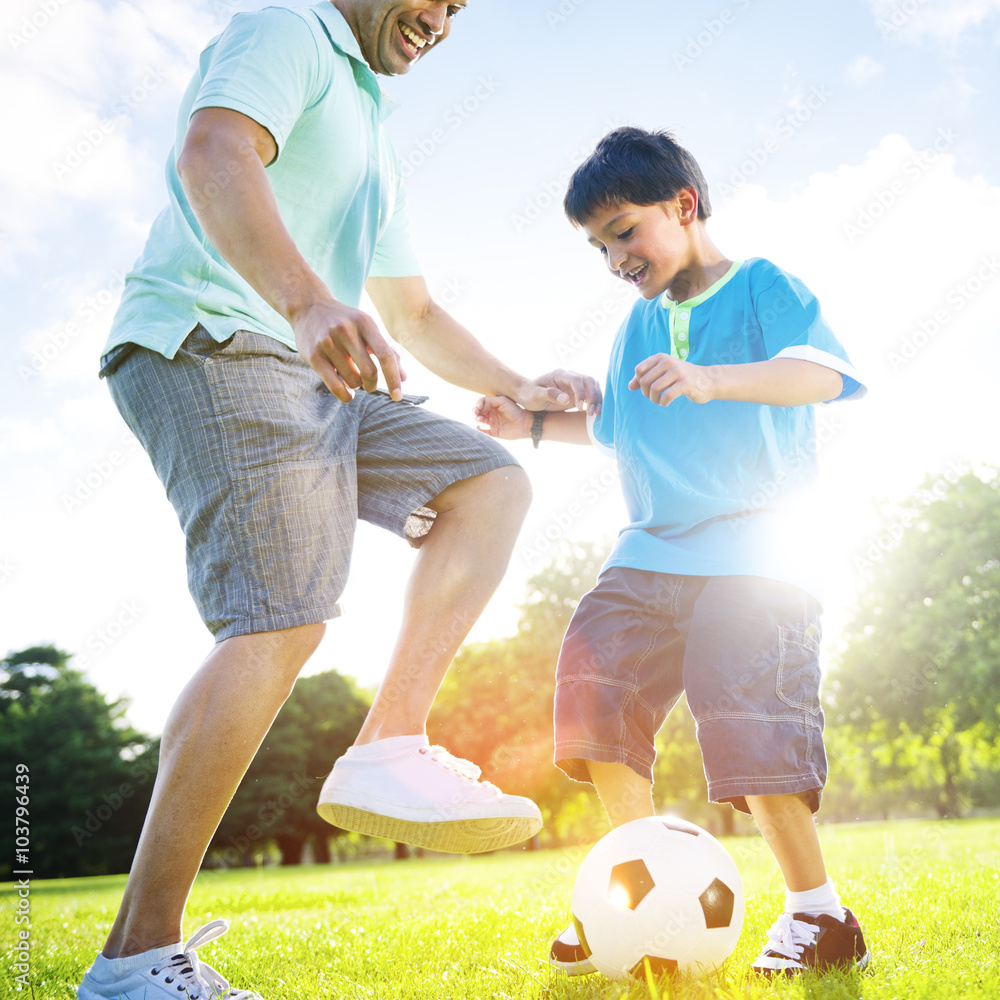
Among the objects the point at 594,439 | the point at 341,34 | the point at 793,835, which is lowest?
the point at 793,835

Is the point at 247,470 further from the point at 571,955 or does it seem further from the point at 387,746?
the point at 571,955

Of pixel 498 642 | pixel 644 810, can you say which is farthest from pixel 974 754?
pixel 644 810

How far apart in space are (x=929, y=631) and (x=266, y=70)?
22.5m

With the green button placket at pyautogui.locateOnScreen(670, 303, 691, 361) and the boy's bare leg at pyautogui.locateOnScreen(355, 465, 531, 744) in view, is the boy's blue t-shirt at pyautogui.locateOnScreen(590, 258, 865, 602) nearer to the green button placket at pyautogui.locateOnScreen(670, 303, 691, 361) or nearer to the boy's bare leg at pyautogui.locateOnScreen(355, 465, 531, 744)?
the green button placket at pyautogui.locateOnScreen(670, 303, 691, 361)

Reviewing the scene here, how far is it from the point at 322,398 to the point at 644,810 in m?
1.82

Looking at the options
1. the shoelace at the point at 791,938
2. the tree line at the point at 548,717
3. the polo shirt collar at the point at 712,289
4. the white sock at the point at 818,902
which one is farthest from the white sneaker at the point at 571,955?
the tree line at the point at 548,717

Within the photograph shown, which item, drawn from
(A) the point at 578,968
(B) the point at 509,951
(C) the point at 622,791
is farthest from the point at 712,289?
(B) the point at 509,951

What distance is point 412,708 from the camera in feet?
8.03

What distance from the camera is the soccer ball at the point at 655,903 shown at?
7.81ft

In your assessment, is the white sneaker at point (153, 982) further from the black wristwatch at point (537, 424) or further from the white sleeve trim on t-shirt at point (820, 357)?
the white sleeve trim on t-shirt at point (820, 357)

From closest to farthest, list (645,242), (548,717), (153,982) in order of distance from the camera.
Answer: (153,982)
(645,242)
(548,717)

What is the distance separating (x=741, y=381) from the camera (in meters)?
2.69

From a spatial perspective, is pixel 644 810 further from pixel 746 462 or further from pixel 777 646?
pixel 746 462

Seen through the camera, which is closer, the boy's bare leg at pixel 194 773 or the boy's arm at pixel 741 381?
the boy's bare leg at pixel 194 773
